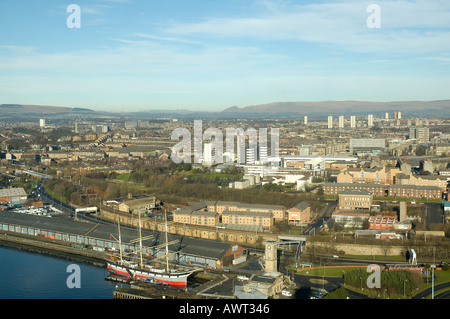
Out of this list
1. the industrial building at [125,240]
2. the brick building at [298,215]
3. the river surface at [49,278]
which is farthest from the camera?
the brick building at [298,215]

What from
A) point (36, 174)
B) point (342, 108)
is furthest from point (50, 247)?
point (342, 108)

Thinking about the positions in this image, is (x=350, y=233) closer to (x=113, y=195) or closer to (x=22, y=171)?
(x=113, y=195)

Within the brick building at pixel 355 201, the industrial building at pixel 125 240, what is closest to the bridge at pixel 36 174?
the industrial building at pixel 125 240

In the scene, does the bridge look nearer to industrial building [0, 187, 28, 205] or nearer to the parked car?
industrial building [0, 187, 28, 205]

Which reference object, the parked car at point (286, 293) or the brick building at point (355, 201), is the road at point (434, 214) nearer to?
the brick building at point (355, 201)

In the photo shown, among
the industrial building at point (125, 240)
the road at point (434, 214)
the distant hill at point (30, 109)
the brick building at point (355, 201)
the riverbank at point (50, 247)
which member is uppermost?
the distant hill at point (30, 109)

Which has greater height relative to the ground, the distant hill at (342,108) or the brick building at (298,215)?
the distant hill at (342,108)

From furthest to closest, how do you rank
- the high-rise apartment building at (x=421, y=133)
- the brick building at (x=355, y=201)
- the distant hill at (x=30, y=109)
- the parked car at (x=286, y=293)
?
the distant hill at (x=30, y=109) → the high-rise apartment building at (x=421, y=133) → the brick building at (x=355, y=201) → the parked car at (x=286, y=293)

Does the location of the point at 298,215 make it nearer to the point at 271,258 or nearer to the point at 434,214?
the point at 434,214
